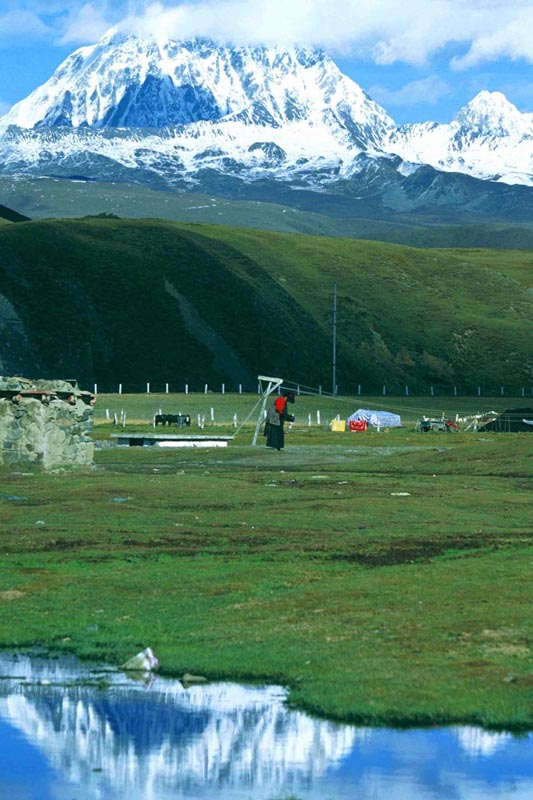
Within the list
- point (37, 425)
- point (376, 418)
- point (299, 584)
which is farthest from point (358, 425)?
point (299, 584)

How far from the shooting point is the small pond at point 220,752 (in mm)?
10969

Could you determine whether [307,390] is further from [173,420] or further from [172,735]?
[172,735]

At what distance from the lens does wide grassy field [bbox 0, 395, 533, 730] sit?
1439 cm

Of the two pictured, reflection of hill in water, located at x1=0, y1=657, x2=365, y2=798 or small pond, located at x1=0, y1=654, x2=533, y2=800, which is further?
reflection of hill in water, located at x1=0, y1=657, x2=365, y2=798

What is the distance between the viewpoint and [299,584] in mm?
21000

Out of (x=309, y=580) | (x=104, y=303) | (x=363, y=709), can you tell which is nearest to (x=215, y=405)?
(x=104, y=303)

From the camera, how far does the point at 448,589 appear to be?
1992 cm

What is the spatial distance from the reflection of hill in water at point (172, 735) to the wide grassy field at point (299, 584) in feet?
2.05

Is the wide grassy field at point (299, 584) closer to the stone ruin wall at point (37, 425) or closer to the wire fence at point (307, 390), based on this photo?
the stone ruin wall at point (37, 425)

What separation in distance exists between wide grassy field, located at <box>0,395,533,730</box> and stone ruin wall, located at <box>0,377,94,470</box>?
1886 millimetres

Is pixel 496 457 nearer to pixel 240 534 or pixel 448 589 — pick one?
pixel 240 534

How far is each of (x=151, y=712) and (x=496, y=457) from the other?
43.3m

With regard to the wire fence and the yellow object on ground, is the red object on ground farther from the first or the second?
the wire fence

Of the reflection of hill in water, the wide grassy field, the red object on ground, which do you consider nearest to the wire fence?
the red object on ground
